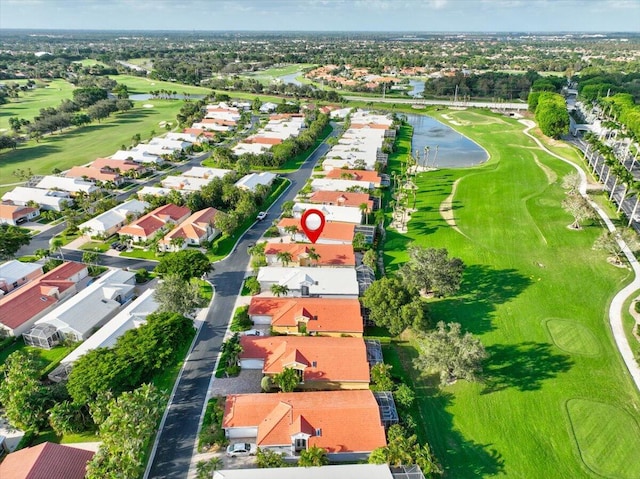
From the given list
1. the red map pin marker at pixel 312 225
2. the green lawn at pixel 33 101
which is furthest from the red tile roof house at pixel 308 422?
the green lawn at pixel 33 101

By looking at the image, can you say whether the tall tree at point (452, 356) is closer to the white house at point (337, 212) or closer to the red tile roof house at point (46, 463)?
the red tile roof house at point (46, 463)

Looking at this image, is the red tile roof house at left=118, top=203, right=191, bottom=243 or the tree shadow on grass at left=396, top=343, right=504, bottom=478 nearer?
the tree shadow on grass at left=396, top=343, right=504, bottom=478

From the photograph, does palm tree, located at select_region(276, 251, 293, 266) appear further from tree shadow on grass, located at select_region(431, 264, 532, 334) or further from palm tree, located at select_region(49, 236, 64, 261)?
palm tree, located at select_region(49, 236, 64, 261)

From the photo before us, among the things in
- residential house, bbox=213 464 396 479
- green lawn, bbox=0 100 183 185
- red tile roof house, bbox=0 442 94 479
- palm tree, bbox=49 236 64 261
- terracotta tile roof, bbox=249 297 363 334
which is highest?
red tile roof house, bbox=0 442 94 479

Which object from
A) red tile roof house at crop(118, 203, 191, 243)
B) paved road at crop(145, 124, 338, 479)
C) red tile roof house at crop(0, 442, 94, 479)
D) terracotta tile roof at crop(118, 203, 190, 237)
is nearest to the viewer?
red tile roof house at crop(0, 442, 94, 479)

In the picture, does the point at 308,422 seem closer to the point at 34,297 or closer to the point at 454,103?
the point at 34,297

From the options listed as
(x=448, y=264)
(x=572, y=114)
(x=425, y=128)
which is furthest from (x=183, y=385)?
(x=572, y=114)

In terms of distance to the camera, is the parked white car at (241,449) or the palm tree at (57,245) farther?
the palm tree at (57,245)

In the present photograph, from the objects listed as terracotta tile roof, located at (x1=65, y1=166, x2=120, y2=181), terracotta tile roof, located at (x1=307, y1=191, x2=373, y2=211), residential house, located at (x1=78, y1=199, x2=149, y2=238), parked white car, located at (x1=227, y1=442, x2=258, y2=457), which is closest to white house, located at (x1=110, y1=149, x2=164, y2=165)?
terracotta tile roof, located at (x1=65, y1=166, x2=120, y2=181)
